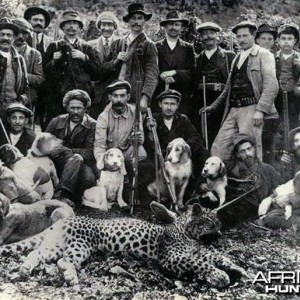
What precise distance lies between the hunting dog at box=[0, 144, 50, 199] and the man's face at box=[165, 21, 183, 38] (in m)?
2.14

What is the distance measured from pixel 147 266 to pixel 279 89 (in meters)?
2.51

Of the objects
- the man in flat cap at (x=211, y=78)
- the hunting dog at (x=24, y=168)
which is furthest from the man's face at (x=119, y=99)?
the hunting dog at (x=24, y=168)

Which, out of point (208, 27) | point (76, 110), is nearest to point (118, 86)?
point (76, 110)

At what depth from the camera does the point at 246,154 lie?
701 centimetres

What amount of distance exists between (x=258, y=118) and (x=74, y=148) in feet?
6.81

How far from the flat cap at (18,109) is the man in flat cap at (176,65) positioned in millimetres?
1400

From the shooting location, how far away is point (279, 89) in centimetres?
719

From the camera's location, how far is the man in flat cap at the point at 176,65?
23.5 feet

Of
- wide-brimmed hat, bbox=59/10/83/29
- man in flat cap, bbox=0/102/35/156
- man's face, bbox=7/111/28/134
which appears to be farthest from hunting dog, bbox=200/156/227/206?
wide-brimmed hat, bbox=59/10/83/29

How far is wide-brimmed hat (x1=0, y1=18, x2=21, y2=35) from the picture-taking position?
715 centimetres

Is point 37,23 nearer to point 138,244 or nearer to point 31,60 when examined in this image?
point 31,60

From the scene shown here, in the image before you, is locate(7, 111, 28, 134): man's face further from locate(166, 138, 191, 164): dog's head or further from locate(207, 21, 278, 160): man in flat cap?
locate(207, 21, 278, 160): man in flat cap

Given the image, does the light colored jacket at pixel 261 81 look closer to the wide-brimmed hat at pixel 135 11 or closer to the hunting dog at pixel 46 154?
the wide-brimmed hat at pixel 135 11

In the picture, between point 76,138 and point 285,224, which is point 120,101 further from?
point 285,224
